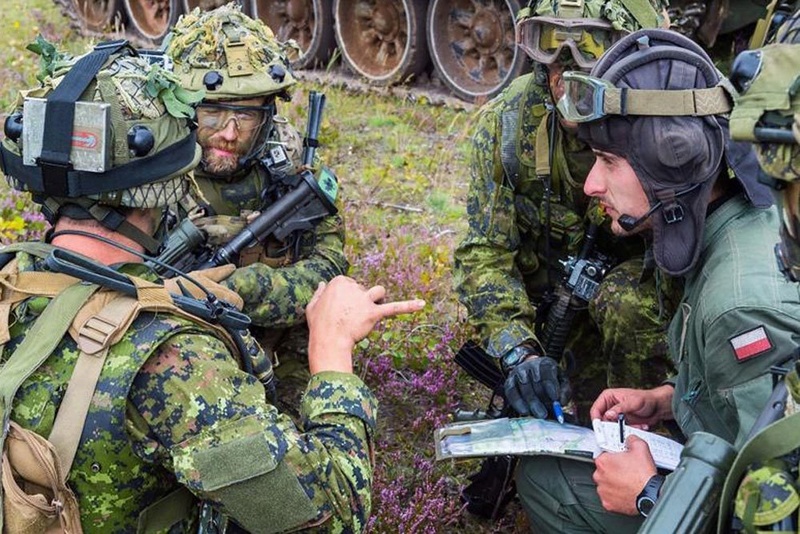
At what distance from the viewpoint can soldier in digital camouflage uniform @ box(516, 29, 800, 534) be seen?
9.62ft

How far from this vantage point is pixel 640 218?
126 inches

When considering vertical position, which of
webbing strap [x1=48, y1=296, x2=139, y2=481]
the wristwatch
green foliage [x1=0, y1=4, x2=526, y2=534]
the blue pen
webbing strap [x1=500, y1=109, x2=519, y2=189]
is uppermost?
webbing strap [x1=500, y1=109, x2=519, y2=189]

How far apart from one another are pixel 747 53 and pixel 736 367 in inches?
40.2

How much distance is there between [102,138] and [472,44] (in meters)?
7.60

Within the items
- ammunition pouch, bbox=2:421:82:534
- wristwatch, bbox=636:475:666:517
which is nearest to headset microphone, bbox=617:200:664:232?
wristwatch, bbox=636:475:666:517

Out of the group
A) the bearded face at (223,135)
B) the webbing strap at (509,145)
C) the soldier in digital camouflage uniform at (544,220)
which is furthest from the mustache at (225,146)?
the webbing strap at (509,145)

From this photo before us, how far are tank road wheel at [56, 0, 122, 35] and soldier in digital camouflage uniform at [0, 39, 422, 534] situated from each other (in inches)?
380

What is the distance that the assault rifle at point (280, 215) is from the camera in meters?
4.10

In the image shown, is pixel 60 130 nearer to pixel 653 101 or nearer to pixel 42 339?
pixel 42 339

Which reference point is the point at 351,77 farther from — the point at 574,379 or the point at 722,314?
the point at 722,314

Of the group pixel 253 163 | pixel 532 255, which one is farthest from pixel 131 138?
pixel 532 255

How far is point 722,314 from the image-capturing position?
9.50ft

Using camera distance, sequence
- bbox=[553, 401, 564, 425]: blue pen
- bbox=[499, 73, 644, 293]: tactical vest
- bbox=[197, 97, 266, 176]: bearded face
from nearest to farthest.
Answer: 1. bbox=[553, 401, 564, 425]: blue pen
2. bbox=[499, 73, 644, 293]: tactical vest
3. bbox=[197, 97, 266, 176]: bearded face

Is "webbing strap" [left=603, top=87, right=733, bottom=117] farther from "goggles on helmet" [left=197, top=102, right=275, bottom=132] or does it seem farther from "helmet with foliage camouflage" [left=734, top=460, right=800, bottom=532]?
"goggles on helmet" [left=197, top=102, right=275, bottom=132]
